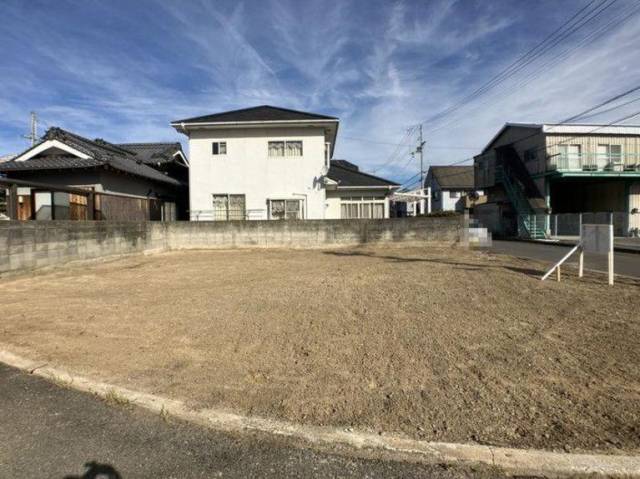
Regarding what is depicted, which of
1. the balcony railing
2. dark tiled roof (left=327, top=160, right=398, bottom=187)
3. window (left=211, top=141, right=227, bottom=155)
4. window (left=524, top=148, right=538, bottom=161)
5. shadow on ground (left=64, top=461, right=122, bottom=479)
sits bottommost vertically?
shadow on ground (left=64, top=461, right=122, bottom=479)

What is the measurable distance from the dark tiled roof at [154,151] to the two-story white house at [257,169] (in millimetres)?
2764

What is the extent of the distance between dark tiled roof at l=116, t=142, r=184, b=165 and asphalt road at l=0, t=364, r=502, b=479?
18344 millimetres

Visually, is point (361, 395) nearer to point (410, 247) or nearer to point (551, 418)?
point (551, 418)

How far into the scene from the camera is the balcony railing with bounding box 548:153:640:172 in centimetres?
2166

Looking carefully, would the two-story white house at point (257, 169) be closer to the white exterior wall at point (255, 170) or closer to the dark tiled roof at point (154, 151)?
the white exterior wall at point (255, 170)

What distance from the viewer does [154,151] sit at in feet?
69.2

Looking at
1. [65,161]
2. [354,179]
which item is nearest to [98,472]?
[65,161]

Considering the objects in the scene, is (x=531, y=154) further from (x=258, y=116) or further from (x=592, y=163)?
(x=258, y=116)

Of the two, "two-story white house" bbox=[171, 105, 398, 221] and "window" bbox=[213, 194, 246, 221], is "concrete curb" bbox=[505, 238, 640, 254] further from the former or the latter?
"window" bbox=[213, 194, 246, 221]

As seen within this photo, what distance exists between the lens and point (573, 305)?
218 inches

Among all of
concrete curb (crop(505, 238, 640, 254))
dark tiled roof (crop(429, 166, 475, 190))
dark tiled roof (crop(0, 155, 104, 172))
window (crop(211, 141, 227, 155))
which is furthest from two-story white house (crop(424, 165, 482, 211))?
dark tiled roof (crop(0, 155, 104, 172))

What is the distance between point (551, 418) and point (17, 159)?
63.0 feet

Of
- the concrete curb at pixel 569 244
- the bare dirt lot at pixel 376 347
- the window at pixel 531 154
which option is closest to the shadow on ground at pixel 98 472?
the bare dirt lot at pixel 376 347

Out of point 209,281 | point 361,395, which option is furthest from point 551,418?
point 209,281
